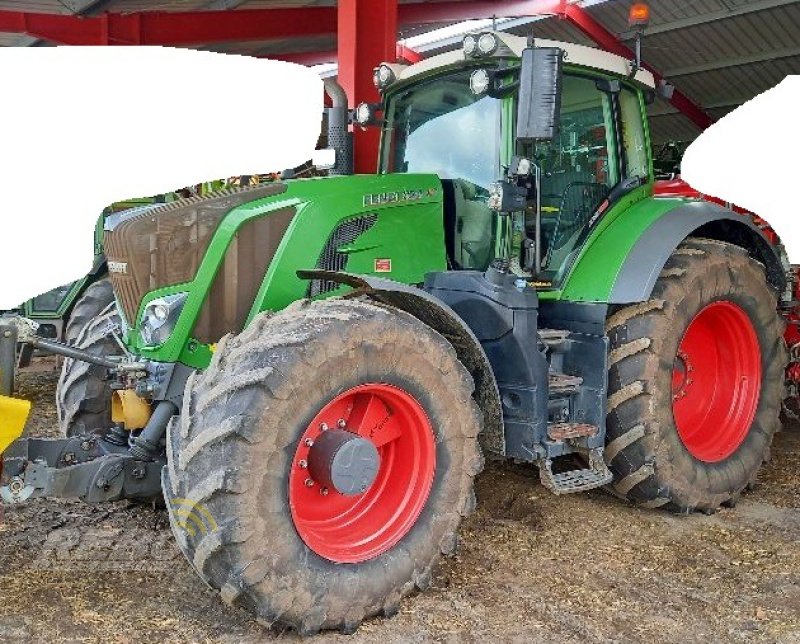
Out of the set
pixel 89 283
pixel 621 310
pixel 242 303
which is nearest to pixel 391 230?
pixel 242 303

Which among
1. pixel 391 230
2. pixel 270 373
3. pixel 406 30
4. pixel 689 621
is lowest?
pixel 689 621

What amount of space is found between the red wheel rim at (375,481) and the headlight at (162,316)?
756mm

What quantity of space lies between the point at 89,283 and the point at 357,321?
16.1ft

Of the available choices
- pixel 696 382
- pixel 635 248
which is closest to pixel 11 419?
pixel 635 248

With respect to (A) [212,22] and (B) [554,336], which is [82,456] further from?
(A) [212,22]

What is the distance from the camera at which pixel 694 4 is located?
46.3 ft

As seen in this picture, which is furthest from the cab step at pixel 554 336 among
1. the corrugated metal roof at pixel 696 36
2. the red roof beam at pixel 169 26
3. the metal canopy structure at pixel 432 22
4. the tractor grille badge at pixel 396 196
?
the red roof beam at pixel 169 26

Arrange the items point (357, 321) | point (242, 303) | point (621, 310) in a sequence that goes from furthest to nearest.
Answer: point (621, 310) → point (242, 303) → point (357, 321)

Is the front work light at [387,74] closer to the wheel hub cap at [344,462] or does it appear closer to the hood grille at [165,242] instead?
the hood grille at [165,242]

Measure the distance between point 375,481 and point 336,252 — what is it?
102 cm

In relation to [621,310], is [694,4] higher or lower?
higher

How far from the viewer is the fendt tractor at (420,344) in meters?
3.12

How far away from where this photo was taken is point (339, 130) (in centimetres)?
464

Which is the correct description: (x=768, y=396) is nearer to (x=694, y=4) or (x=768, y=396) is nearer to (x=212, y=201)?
(x=212, y=201)
